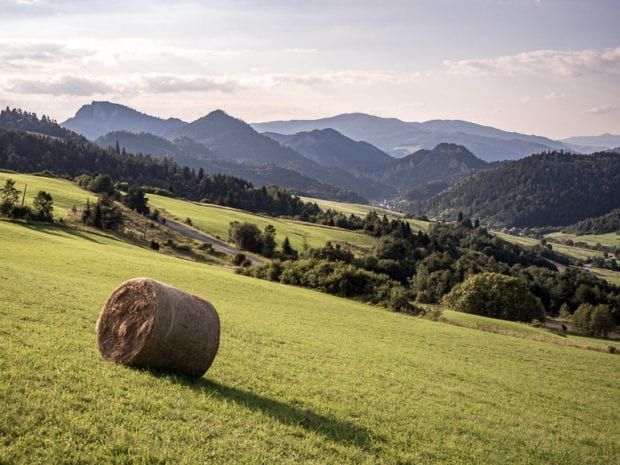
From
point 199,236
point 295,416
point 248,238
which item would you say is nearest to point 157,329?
point 295,416

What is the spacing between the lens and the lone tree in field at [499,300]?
270ft

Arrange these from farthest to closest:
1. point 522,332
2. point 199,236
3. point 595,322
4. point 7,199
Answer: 1. point 199,236
2. point 595,322
3. point 7,199
4. point 522,332

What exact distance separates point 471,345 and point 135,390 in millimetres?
31495

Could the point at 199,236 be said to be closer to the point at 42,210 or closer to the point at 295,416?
the point at 42,210

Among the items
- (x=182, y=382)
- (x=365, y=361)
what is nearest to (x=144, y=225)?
(x=365, y=361)

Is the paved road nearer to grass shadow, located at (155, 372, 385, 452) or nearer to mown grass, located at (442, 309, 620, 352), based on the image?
mown grass, located at (442, 309, 620, 352)

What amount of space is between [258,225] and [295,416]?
142 m

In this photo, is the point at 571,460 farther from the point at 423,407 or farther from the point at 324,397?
the point at 324,397

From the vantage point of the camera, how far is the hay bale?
556 inches

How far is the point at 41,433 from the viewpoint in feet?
31.3

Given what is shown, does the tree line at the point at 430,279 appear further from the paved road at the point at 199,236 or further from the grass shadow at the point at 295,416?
the grass shadow at the point at 295,416

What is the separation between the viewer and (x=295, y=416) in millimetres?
13547

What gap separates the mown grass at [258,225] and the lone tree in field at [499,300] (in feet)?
180

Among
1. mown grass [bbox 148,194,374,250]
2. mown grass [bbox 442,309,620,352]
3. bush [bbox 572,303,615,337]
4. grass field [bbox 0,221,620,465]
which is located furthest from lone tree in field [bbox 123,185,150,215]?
bush [bbox 572,303,615,337]
